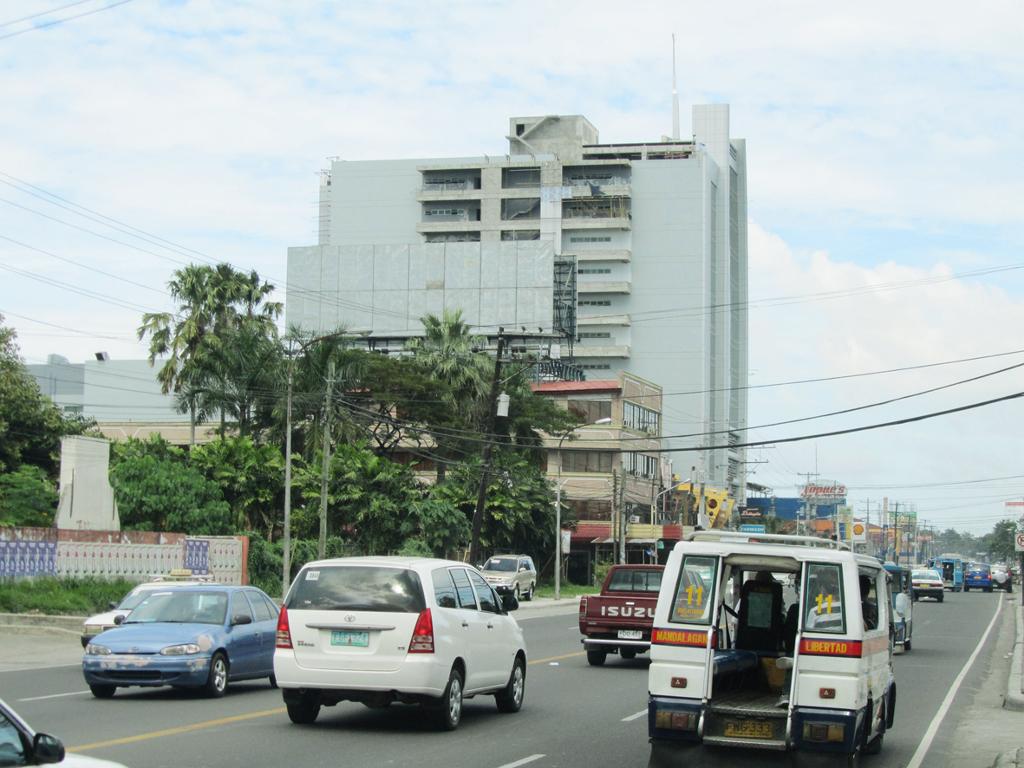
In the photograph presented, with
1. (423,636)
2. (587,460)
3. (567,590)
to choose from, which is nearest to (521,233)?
(587,460)

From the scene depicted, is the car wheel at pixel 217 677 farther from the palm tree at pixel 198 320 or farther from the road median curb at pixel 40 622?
the palm tree at pixel 198 320

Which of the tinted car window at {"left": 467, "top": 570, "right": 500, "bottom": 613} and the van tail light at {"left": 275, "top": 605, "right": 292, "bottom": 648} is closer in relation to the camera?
the van tail light at {"left": 275, "top": 605, "right": 292, "bottom": 648}

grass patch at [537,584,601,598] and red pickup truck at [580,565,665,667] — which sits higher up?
red pickup truck at [580,565,665,667]

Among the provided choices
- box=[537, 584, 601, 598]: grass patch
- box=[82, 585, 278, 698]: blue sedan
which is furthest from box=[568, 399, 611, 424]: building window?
box=[82, 585, 278, 698]: blue sedan

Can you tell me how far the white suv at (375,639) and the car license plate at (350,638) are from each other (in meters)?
0.01

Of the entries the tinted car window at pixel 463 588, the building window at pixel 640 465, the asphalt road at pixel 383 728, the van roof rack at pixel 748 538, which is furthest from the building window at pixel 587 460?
the van roof rack at pixel 748 538

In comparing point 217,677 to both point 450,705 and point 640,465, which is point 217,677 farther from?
point 640,465

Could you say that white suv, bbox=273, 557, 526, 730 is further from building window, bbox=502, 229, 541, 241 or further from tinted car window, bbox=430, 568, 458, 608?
building window, bbox=502, 229, 541, 241

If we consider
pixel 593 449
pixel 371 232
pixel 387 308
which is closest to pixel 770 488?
pixel 371 232

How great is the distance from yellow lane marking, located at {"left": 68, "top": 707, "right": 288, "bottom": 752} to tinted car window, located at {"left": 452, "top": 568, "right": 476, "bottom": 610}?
2.57m

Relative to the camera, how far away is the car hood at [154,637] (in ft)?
56.3

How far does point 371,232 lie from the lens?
438ft

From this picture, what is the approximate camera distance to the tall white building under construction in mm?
122625

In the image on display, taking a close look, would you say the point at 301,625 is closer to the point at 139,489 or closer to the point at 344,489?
the point at 139,489
